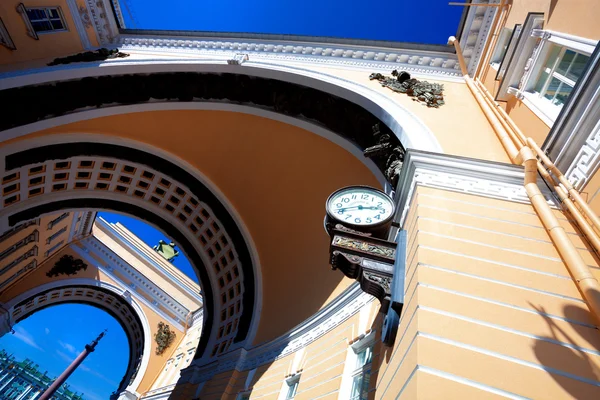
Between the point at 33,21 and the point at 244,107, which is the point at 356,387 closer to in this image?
the point at 244,107

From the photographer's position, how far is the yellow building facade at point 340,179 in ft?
8.56

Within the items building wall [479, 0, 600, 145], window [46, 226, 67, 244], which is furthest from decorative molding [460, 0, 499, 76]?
window [46, 226, 67, 244]

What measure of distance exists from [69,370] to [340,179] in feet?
119

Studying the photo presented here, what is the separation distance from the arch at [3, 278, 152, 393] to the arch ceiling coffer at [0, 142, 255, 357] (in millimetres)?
9190

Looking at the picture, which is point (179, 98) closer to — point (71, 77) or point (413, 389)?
point (71, 77)

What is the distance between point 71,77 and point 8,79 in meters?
1.27

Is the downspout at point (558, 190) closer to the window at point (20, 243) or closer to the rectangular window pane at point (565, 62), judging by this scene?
the rectangular window pane at point (565, 62)

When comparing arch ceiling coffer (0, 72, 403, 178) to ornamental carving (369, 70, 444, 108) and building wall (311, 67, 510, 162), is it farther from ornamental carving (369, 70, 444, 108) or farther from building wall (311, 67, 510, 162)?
ornamental carving (369, 70, 444, 108)

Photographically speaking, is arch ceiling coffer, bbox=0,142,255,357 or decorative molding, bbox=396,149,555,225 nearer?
decorative molding, bbox=396,149,555,225

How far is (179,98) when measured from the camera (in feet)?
31.3

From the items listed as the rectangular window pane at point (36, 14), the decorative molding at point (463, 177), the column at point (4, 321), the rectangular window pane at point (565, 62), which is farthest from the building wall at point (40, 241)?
the rectangular window pane at point (565, 62)

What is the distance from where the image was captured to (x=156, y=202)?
12.8 meters

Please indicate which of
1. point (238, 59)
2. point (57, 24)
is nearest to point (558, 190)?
point (238, 59)

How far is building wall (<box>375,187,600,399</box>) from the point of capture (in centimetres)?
217
